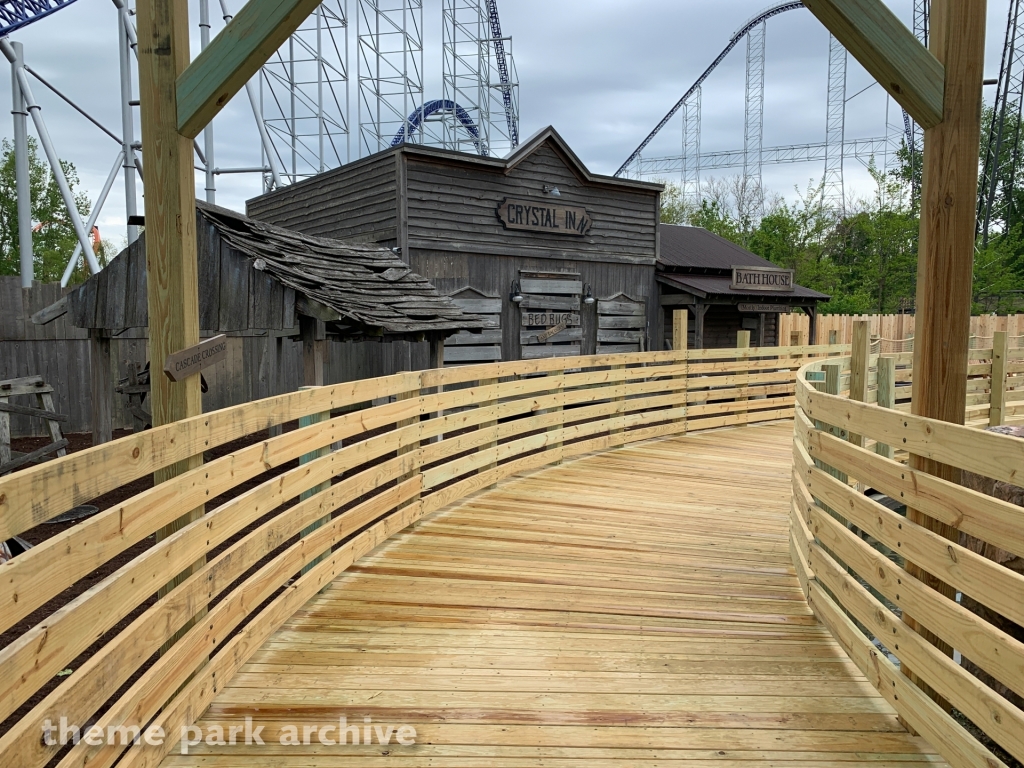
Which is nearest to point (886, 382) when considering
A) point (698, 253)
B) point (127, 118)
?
point (698, 253)

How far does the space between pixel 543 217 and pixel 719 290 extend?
4243 mm

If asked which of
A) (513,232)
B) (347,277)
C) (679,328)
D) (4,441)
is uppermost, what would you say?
(513,232)

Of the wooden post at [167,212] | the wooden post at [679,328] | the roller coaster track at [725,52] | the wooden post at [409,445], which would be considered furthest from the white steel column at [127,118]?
the roller coaster track at [725,52]

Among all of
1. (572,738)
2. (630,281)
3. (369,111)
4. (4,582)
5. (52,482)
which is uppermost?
(369,111)

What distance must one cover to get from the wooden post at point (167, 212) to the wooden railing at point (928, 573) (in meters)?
2.98

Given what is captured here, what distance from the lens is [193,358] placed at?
3.56m

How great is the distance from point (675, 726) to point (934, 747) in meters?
0.98

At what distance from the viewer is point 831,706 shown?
138 inches

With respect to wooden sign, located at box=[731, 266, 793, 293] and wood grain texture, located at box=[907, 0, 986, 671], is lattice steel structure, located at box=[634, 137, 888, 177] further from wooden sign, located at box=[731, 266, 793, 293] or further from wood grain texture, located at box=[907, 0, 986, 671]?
wood grain texture, located at box=[907, 0, 986, 671]

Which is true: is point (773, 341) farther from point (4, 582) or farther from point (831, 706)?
point (4, 582)

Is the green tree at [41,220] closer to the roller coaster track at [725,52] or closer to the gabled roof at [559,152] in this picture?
the gabled roof at [559,152]

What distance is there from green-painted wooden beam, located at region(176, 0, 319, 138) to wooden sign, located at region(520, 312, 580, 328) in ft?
37.9

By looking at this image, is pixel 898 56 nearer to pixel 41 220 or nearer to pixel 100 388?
pixel 100 388

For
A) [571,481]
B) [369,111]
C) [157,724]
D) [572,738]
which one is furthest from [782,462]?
[369,111]
